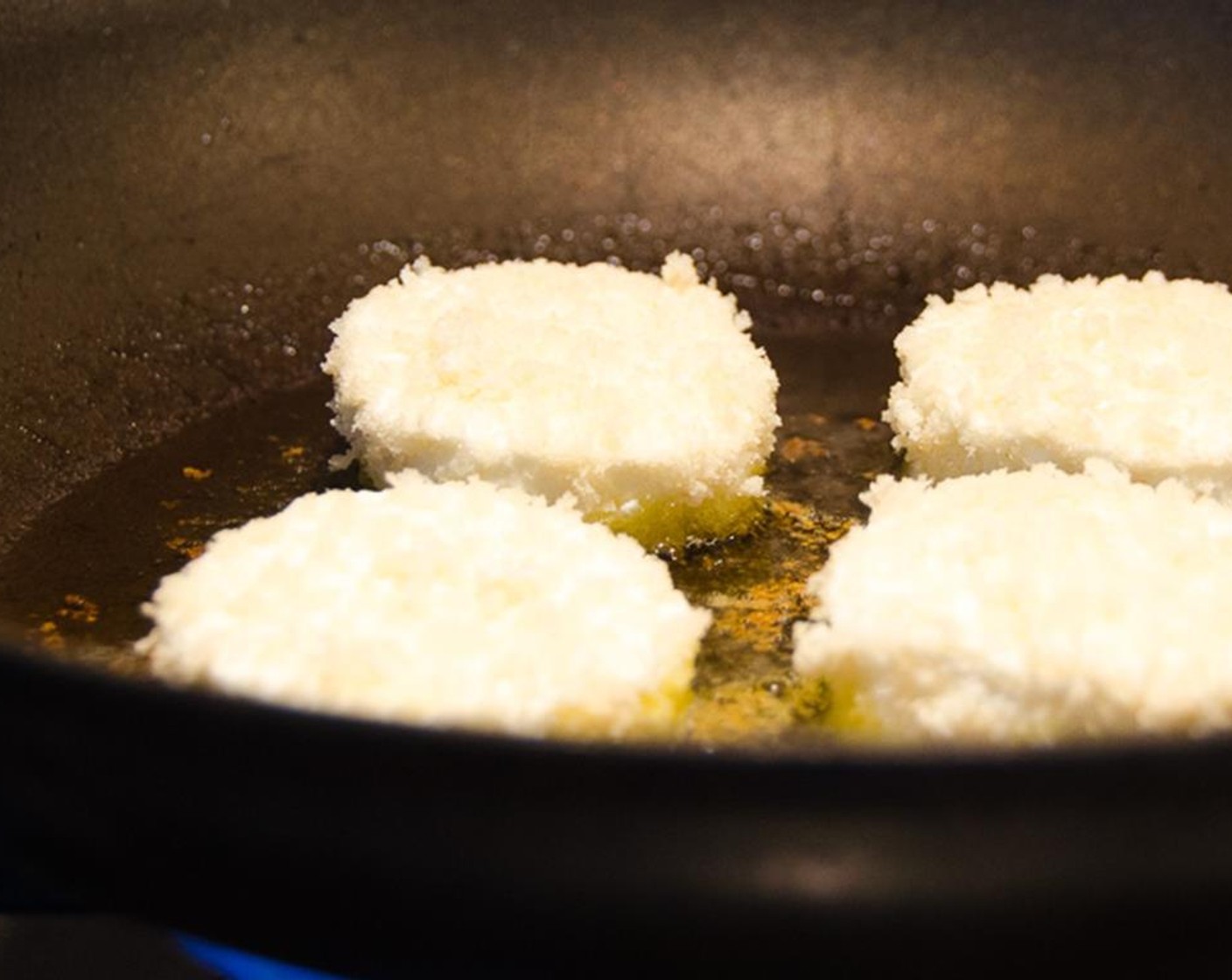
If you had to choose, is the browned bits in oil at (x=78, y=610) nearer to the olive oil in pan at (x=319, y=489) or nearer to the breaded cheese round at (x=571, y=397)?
the olive oil in pan at (x=319, y=489)

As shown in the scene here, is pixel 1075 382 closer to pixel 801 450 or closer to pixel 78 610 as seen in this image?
pixel 801 450

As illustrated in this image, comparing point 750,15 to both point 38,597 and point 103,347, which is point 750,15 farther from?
point 38,597

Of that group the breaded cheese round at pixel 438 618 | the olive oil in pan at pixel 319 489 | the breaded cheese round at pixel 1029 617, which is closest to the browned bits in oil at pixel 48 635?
the olive oil in pan at pixel 319 489

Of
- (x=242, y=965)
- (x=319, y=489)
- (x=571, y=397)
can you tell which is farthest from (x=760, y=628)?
(x=242, y=965)

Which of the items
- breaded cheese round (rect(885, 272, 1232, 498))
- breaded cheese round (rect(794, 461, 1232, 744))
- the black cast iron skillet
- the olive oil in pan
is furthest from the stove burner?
A: breaded cheese round (rect(885, 272, 1232, 498))

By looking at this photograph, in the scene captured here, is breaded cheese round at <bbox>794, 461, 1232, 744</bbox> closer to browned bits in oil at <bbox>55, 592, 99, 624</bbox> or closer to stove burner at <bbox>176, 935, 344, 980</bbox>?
stove burner at <bbox>176, 935, 344, 980</bbox>

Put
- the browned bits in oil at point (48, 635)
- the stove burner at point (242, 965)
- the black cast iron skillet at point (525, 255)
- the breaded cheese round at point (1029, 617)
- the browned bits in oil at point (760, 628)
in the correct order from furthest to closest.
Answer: the browned bits in oil at point (48, 635), the browned bits in oil at point (760, 628), the breaded cheese round at point (1029, 617), the stove burner at point (242, 965), the black cast iron skillet at point (525, 255)
